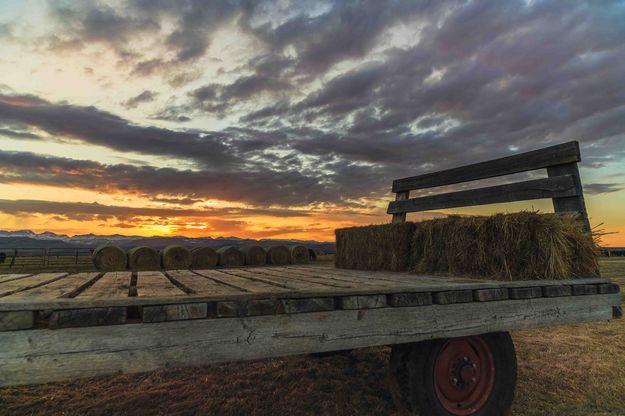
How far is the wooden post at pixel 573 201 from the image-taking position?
4250 mm

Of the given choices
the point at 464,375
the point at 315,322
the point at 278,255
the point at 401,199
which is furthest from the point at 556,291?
the point at 278,255

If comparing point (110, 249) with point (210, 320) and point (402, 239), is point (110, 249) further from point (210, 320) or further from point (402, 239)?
point (210, 320)

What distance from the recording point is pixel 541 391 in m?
4.45

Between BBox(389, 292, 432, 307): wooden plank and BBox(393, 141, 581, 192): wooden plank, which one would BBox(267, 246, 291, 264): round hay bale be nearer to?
BBox(393, 141, 581, 192): wooden plank

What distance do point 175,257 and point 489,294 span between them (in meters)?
19.1

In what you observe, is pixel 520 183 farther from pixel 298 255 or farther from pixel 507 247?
pixel 298 255

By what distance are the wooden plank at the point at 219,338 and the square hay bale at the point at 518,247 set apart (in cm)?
70

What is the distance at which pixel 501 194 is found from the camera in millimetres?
4891

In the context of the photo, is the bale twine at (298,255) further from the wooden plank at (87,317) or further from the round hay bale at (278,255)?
the wooden plank at (87,317)

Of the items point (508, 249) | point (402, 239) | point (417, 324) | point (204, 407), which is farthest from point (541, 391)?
point (204, 407)

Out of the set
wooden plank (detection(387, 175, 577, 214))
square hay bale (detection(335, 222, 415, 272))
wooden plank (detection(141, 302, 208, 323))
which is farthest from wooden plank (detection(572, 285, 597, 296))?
wooden plank (detection(141, 302, 208, 323))

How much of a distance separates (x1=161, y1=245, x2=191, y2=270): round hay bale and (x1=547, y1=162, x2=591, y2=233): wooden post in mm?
18429

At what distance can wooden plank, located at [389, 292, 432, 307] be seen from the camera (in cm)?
287

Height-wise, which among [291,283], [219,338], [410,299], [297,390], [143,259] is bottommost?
[297,390]
